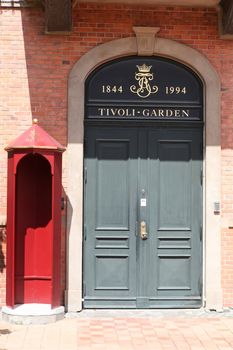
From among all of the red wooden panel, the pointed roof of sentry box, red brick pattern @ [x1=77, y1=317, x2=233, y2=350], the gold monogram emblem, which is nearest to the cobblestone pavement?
red brick pattern @ [x1=77, y1=317, x2=233, y2=350]

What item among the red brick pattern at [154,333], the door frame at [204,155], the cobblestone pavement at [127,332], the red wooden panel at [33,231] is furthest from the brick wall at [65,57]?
the red brick pattern at [154,333]

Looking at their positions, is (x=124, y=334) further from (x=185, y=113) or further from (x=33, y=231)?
(x=185, y=113)

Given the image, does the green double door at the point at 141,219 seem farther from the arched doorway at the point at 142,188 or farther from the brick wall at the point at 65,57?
the brick wall at the point at 65,57

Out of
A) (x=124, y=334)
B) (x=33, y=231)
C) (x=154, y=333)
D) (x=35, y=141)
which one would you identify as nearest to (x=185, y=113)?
(x=35, y=141)

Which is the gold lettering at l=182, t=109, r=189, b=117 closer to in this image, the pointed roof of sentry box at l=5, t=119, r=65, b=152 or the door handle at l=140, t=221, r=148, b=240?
the door handle at l=140, t=221, r=148, b=240

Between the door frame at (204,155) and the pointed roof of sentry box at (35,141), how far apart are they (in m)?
0.66

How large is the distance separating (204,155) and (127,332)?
2.99 metres

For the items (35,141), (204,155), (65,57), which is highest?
(65,57)

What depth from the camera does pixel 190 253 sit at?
9242mm

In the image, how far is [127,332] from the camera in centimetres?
783

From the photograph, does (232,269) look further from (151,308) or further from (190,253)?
(151,308)

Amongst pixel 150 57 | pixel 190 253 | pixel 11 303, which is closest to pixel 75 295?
pixel 11 303

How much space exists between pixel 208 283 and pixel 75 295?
200 centimetres

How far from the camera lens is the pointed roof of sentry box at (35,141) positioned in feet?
27.0
